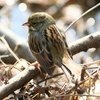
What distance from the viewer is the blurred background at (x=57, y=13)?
19.5 feet

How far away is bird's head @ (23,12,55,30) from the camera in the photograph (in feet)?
11.5

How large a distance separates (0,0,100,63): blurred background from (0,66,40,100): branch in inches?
109

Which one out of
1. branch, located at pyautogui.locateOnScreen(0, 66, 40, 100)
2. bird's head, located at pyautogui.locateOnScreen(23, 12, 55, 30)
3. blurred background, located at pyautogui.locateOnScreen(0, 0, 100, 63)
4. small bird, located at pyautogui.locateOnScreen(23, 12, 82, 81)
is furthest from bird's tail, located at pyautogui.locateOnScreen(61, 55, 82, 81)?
blurred background, located at pyautogui.locateOnScreen(0, 0, 100, 63)

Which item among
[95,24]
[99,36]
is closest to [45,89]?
[99,36]

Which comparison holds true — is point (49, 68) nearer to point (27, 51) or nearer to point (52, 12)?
point (27, 51)

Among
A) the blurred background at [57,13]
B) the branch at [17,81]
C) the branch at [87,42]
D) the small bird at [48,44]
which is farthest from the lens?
the blurred background at [57,13]

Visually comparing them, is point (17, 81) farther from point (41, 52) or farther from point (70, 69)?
point (41, 52)

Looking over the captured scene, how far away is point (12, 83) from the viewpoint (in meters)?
2.79

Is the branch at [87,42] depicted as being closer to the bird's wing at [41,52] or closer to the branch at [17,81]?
the bird's wing at [41,52]

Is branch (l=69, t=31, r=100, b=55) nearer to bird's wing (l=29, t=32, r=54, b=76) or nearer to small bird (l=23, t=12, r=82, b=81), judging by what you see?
small bird (l=23, t=12, r=82, b=81)

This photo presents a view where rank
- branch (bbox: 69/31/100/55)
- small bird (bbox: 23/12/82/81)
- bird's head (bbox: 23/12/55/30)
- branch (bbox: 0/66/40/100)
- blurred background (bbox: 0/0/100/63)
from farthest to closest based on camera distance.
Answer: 1. blurred background (bbox: 0/0/100/63)
2. bird's head (bbox: 23/12/55/30)
3. branch (bbox: 69/31/100/55)
4. small bird (bbox: 23/12/82/81)
5. branch (bbox: 0/66/40/100)

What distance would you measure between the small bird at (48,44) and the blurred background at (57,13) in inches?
83.3

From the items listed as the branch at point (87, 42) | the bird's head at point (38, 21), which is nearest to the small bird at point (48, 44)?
the bird's head at point (38, 21)

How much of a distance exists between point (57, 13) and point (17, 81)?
385 cm
